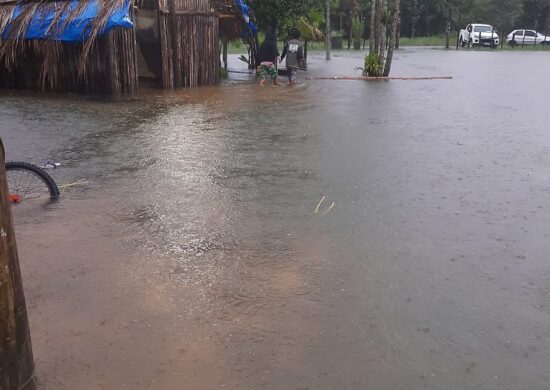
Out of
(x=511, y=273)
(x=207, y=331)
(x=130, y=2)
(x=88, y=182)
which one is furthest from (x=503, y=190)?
(x=130, y=2)

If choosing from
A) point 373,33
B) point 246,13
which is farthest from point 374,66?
point 246,13

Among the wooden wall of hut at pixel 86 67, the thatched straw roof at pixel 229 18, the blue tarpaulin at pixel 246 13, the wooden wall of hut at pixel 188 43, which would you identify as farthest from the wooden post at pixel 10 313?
the blue tarpaulin at pixel 246 13

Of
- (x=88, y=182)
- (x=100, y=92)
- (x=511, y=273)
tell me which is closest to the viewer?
(x=511, y=273)

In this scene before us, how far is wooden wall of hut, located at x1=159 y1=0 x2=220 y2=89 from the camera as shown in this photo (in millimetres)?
14841

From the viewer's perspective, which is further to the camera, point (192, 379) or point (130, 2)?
point (130, 2)

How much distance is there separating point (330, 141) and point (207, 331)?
18.2ft

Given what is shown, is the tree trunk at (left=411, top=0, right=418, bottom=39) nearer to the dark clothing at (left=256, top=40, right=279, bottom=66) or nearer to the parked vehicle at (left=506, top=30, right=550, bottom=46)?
the parked vehicle at (left=506, top=30, right=550, bottom=46)

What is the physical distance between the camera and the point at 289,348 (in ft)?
10.7

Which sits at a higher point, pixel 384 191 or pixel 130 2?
pixel 130 2

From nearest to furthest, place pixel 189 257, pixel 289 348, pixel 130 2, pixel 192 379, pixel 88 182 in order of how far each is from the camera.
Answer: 1. pixel 192 379
2. pixel 289 348
3. pixel 189 257
4. pixel 88 182
5. pixel 130 2

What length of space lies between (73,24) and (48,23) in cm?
93

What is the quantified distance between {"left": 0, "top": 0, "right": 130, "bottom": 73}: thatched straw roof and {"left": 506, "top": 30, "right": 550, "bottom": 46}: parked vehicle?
38.1m

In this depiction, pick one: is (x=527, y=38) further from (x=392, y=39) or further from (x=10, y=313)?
(x=10, y=313)

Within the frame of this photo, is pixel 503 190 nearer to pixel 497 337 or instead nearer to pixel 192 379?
pixel 497 337
